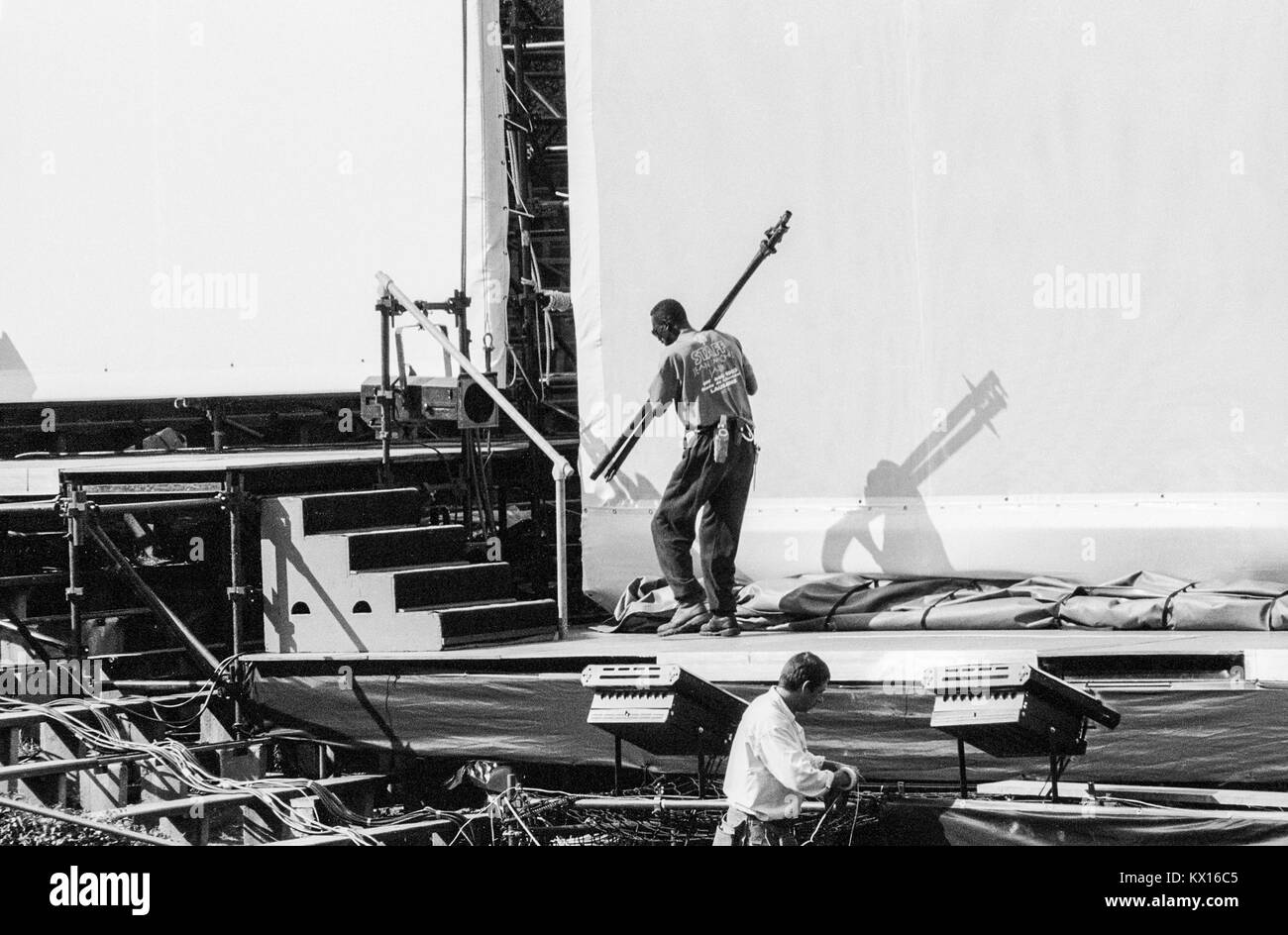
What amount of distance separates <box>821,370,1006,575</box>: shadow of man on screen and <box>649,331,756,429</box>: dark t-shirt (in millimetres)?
1293

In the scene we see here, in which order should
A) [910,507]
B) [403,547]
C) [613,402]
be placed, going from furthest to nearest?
[613,402]
[910,507]
[403,547]

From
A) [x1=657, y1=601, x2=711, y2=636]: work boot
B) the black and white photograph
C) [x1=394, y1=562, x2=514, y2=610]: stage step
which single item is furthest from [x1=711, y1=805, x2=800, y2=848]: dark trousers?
[x1=394, y1=562, x2=514, y2=610]: stage step

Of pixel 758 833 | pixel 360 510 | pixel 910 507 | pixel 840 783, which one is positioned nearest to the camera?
pixel 840 783

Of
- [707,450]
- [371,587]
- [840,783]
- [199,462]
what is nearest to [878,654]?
[840,783]

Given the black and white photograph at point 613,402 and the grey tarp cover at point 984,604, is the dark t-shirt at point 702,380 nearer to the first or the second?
the black and white photograph at point 613,402

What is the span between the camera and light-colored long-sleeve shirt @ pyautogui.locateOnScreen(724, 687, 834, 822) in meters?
8.17

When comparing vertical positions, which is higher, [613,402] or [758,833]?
[613,402]

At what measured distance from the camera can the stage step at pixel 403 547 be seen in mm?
10844

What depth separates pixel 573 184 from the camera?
1242 cm

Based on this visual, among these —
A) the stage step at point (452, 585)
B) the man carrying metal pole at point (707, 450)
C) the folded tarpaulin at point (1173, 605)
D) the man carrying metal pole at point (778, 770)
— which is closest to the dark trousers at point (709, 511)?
the man carrying metal pole at point (707, 450)

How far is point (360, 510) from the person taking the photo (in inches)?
442

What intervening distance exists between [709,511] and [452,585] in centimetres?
152

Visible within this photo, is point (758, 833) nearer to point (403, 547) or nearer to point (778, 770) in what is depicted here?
point (778, 770)

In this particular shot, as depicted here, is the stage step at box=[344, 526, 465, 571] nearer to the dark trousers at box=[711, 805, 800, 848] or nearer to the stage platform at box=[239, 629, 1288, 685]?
the stage platform at box=[239, 629, 1288, 685]
